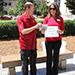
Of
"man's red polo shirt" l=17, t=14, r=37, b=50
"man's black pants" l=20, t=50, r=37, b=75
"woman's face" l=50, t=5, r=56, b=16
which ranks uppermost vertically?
"woman's face" l=50, t=5, r=56, b=16

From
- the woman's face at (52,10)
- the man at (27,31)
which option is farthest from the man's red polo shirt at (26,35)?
the woman's face at (52,10)

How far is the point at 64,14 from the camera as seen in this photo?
28109 mm

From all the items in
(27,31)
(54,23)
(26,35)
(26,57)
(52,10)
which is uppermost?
(52,10)

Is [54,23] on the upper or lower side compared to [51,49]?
upper

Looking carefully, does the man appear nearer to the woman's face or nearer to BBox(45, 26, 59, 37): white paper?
BBox(45, 26, 59, 37): white paper

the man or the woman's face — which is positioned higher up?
the woman's face

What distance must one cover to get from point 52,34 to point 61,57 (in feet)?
4.04

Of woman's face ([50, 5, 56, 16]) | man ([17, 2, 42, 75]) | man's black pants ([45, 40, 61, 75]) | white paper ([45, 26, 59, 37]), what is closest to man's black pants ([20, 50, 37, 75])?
man ([17, 2, 42, 75])

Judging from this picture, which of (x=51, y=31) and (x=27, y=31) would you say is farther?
(x=51, y=31)

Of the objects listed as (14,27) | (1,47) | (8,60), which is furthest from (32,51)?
(14,27)

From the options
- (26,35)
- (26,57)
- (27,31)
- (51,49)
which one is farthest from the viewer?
(51,49)

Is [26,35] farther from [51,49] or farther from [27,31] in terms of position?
[51,49]

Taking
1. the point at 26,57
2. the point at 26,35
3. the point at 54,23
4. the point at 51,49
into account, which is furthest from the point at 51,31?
the point at 26,57

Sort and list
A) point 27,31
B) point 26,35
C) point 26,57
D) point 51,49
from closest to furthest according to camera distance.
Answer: point 27,31 → point 26,35 → point 26,57 → point 51,49
